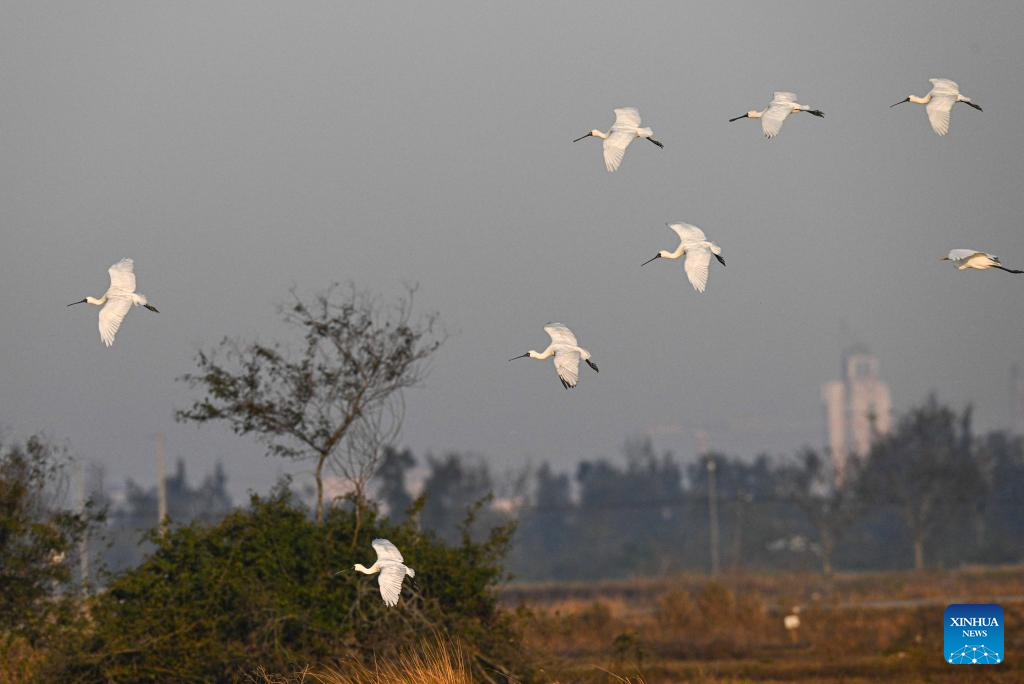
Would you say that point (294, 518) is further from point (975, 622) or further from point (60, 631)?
point (975, 622)

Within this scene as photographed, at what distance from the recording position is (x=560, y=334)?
1455 centimetres

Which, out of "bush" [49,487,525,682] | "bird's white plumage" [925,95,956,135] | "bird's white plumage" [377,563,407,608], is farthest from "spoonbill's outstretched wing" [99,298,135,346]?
"bird's white plumage" [925,95,956,135]

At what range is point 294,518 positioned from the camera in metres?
18.7

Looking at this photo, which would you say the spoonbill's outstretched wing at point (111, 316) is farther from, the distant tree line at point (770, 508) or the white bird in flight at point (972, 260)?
the distant tree line at point (770, 508)

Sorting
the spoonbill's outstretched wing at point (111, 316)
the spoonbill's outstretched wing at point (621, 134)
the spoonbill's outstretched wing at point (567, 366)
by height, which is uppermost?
the spoonbill's outstretched wing at point (621, 134)

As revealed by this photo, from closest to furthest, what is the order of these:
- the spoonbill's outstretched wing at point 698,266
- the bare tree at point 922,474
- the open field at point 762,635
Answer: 1. the spoonbill's outstretched wing at point 698,266
2. the open field at point 762,635
3. the bare tree at point 922,474

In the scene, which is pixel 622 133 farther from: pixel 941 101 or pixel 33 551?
pixel 33 551

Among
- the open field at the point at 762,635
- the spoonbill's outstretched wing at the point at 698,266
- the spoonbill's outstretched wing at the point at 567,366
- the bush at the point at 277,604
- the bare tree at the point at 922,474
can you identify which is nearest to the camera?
the spoonbill's outstretched wing at the point at 567,366

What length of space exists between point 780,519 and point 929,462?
28.6m

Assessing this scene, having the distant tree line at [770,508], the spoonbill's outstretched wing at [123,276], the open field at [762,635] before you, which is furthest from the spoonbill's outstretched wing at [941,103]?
the distant tree line at [770,508]

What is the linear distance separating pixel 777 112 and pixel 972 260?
12.0 ft

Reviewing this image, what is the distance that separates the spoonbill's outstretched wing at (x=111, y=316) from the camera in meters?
15.9

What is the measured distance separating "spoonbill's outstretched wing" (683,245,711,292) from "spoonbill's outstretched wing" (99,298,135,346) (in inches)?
237

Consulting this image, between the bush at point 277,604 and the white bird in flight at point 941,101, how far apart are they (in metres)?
7.22
